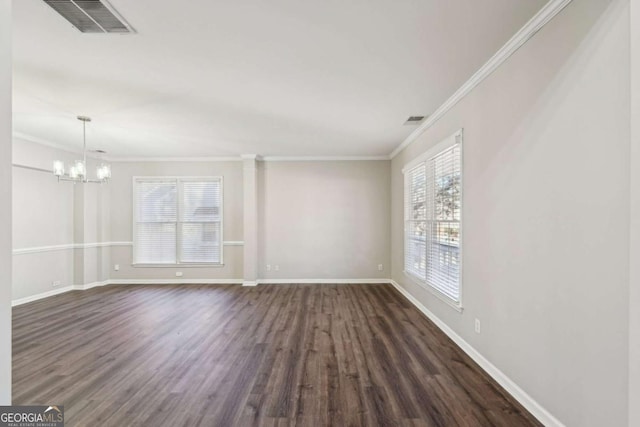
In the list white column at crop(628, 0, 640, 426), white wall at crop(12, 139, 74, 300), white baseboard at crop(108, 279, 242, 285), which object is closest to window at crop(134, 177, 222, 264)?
white baseboard at crop(108, 279, 242, 285)

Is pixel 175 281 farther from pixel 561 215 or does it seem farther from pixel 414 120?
pixel 561 215

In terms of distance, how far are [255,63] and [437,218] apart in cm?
287

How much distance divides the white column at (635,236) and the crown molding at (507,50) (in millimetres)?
739

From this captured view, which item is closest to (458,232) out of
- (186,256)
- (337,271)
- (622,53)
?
(622,53)

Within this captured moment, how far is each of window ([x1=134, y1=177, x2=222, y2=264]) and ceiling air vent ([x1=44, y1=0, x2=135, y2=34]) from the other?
4401 millimetres

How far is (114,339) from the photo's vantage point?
3432 millimetres

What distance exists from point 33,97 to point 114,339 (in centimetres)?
292

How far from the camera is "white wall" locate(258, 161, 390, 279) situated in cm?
637

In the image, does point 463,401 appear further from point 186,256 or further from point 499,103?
point 186,256

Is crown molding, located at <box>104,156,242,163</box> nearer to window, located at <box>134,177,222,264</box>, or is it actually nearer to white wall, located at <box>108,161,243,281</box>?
white wall, located at <box>108,161,243,281</box>

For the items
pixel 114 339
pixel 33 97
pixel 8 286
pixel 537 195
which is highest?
pixel 33 97

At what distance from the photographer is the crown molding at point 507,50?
1864 mm

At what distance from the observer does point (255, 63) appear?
100 inches

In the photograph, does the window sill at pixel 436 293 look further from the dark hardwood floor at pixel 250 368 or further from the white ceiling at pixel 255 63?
the white ceiling at pixel 255 63
